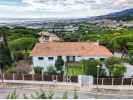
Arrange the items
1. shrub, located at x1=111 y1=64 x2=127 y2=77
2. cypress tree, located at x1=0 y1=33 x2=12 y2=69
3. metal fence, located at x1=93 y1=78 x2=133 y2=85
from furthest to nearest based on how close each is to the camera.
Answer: metal fence, located at x1=93 y1=78 x2=133 y2=85
shrub, located at x1=111 y1=64 x2=127 y2=77
cypress tree, located at x1=0 y1=33 x2=12 y2=69

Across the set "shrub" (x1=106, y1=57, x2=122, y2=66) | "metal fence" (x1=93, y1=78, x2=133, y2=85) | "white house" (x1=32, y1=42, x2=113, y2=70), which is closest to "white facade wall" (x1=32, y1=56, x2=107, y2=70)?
"white house" (x1=32, y1=42, x2=113, y2=70)

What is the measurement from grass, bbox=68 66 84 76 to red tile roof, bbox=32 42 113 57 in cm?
17

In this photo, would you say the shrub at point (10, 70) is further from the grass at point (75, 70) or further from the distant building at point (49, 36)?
the grass at point (75, 70)

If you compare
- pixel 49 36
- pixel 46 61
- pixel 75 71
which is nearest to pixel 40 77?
pixel 46 61

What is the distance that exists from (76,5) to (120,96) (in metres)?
1.08

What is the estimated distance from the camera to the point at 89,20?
17.9ft

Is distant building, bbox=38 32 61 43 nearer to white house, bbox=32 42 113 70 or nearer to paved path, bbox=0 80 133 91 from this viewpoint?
white house, bbox=32 42 113 70

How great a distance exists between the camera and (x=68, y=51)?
5.42m

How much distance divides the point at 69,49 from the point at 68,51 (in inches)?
0.9

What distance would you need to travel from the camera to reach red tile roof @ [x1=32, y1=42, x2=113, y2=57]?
542cm

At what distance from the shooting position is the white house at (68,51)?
5422 millimetres

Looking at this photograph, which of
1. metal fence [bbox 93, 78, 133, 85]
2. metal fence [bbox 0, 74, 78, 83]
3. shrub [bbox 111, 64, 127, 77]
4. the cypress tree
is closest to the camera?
the cypress tree

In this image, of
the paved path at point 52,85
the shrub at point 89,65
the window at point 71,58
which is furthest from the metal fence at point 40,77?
the window at point 71,58

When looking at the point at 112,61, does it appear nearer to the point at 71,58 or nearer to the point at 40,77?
the point at 71,58
